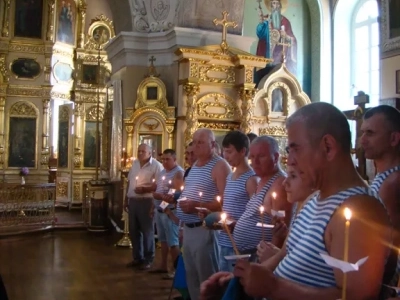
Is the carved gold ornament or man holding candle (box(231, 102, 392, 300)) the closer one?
man holding candle (box(231, 102, 392, 300))

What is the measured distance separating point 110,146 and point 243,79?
109 inches

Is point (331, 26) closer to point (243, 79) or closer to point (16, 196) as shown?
point (243, 79)

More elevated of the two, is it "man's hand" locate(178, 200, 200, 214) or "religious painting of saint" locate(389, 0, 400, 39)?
"religious painting of saint" locate(389, 0, 400, 39)

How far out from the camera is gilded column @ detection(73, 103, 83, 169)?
50.8 feet

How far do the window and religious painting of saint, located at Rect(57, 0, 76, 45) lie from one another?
351 inches

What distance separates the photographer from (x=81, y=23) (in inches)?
640

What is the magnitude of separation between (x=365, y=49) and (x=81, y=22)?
9.08 m

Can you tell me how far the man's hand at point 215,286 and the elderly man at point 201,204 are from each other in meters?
1.92

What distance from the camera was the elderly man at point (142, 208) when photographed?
6.50 metres

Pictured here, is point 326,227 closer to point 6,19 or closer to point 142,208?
point 142,208

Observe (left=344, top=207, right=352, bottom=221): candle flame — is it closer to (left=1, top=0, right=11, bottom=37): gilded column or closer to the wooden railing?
the wooden railing

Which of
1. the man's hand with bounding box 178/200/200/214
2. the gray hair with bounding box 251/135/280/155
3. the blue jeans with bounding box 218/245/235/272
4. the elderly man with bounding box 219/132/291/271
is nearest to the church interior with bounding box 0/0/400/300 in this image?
the man's hand with bounding box 178/200/200/214

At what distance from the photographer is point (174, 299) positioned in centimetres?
500

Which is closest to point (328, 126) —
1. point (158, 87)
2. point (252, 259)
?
point (252, 259)
